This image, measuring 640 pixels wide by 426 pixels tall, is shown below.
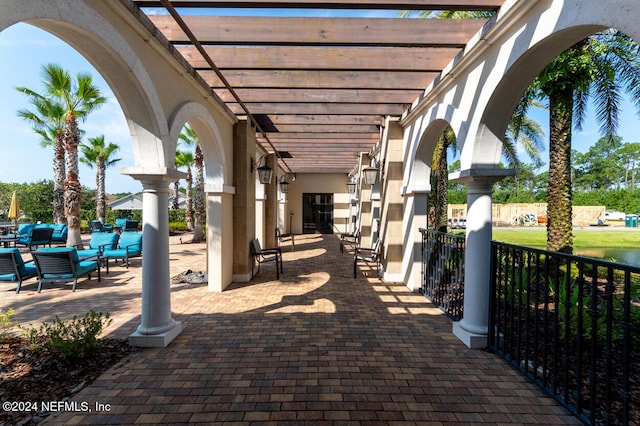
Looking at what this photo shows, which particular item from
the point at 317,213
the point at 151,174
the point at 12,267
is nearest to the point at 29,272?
the point at 12,267

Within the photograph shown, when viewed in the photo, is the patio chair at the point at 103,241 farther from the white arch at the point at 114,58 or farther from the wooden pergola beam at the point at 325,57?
the wooden pergola beam at the point at 325,57

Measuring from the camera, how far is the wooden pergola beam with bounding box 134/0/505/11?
10.0 feet

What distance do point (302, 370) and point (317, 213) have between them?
15326 mm

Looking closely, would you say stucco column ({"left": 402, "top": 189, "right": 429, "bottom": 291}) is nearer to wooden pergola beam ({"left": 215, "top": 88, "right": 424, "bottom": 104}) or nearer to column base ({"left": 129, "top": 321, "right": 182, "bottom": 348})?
wooden pergola beam ({"left": 215, "top": 88, "right": 424, "bottom": 104})

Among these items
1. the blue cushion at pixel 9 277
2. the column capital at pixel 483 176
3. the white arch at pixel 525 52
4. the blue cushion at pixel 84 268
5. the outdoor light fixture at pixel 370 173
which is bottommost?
the blue cushion at pixel 9 277

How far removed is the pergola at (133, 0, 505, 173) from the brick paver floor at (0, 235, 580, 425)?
3.63 meters

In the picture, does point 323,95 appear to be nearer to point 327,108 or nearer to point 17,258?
point 327,108

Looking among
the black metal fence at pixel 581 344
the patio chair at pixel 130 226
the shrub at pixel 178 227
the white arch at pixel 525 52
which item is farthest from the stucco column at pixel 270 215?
the shrub at pixel 178 227

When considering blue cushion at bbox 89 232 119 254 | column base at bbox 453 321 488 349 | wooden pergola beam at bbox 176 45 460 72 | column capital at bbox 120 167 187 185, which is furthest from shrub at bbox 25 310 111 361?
blue cushion at bbox 89 232 119 254

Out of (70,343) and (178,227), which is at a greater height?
(178,227)

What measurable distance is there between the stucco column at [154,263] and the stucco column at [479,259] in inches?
142

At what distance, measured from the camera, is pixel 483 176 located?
3.43 metres

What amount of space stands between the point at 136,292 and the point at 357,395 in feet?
16.8

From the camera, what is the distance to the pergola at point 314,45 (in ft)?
10.5
